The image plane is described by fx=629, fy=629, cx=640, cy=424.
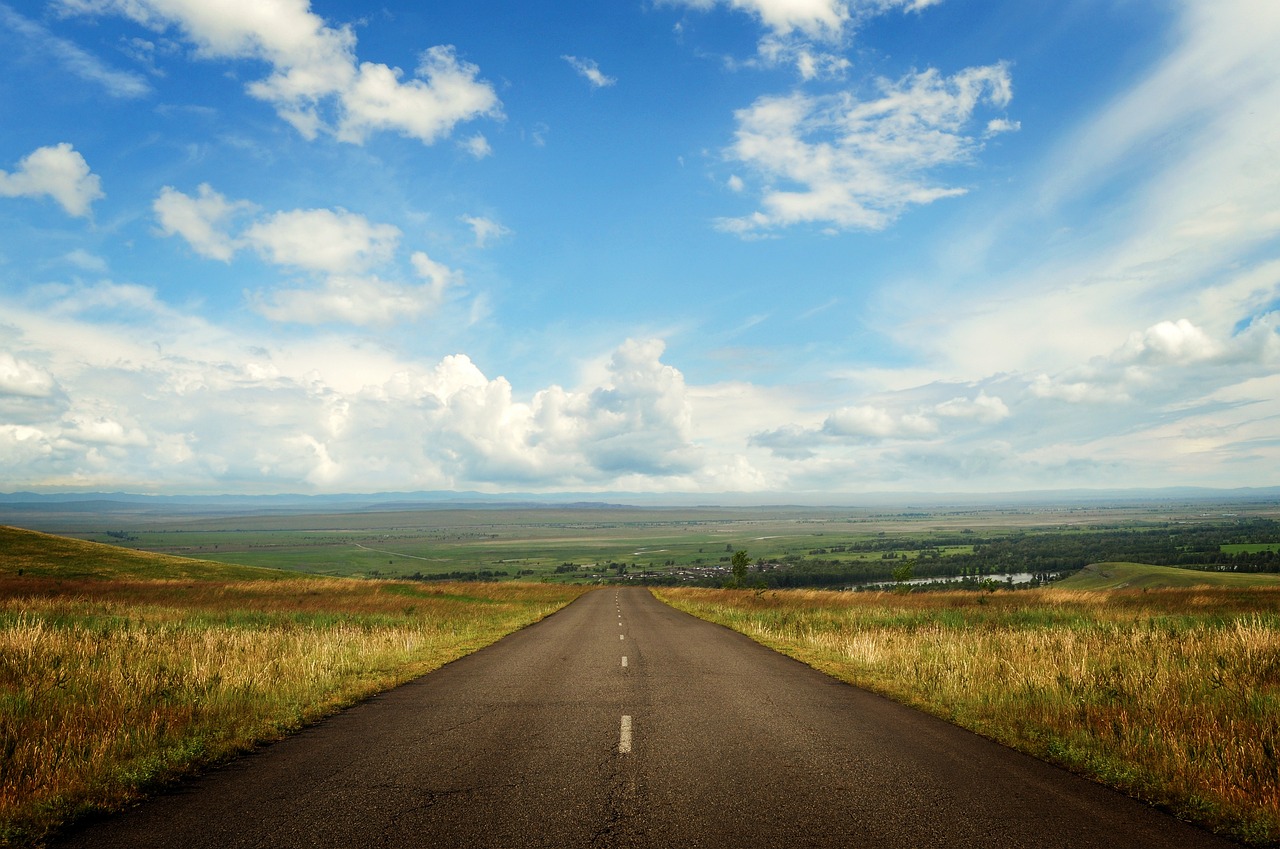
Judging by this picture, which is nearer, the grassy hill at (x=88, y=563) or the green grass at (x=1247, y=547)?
the grassy hill at (x=88, y=563)

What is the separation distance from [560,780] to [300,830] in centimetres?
255

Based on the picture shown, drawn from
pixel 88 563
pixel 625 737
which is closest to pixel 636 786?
pixel 625 737

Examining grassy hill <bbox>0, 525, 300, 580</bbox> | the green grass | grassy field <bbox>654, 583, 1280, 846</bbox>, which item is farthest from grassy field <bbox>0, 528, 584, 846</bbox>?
the green grass

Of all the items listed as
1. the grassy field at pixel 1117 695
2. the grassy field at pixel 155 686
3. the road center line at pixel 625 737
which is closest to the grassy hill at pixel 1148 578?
the grassy field at pixel 1117 695

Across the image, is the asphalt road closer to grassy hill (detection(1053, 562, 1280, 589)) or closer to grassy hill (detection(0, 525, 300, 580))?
grassy hill (detection(0, 525, 300, 580))

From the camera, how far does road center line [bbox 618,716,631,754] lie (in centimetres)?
817

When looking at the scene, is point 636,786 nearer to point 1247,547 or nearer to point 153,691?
Result: point 153,691

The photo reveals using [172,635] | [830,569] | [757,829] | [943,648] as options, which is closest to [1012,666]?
[943,648]

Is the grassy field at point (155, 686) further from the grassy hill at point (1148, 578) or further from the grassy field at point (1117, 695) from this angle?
the grassy hill at point (1148, 578)

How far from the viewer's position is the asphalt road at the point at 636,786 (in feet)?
18.4

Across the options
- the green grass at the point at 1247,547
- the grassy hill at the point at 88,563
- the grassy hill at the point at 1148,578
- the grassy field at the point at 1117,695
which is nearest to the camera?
the grassy field at the point at 1117,695

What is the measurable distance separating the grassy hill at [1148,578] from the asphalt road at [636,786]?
207 feet

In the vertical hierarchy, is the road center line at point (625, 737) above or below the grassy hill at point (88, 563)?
above

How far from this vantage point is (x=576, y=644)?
20.3 m
